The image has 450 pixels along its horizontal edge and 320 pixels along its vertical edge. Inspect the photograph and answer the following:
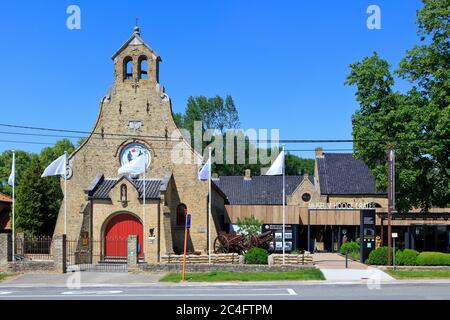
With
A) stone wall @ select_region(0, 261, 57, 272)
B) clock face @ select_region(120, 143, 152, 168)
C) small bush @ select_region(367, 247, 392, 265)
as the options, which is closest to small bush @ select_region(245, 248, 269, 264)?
small bush @ select_region(367, 247, 392, 265)

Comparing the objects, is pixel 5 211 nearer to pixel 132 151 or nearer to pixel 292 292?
pixel 132 151

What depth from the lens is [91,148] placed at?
131 feet

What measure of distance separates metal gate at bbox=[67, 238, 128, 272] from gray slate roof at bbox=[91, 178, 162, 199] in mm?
3010

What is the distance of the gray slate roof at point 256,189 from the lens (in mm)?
59844

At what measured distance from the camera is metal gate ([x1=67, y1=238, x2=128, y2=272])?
3500 centimetres

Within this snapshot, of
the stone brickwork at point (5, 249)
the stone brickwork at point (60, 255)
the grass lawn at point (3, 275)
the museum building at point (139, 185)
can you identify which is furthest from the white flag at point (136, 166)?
the grass lawn at point (3, 275)

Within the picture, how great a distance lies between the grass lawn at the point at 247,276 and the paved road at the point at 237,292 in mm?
1555

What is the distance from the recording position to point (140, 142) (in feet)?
130

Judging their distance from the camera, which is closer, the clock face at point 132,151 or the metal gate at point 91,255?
the metal gate at point 91,255

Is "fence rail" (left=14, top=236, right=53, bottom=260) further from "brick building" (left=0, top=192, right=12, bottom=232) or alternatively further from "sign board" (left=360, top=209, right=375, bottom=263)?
"brick building" (left=0, top=192, right=12, bottom=232)

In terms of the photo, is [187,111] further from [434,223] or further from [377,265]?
[377,265]

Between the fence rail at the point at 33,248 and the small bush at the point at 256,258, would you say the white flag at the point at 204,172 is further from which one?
the fence rail at the point at 33,248

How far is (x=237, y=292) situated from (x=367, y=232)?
15.3 metres

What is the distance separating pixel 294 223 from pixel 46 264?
21.7 metres
